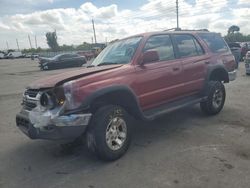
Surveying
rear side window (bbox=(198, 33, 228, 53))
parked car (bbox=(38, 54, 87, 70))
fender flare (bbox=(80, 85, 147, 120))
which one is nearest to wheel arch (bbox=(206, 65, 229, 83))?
rear side window (bbox=(198, 33, 228, 53))

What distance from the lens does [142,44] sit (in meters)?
4.94

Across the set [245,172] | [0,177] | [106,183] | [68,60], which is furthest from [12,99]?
[68,60]

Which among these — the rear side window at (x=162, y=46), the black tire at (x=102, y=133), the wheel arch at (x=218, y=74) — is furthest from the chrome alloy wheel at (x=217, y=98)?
the black tire at (x=102, y=133)

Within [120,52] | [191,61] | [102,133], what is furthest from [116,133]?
[191,61]

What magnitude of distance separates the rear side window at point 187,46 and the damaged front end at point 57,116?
2594mm

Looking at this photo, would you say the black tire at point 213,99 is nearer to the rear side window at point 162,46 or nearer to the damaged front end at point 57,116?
the rear side window at point 162,46

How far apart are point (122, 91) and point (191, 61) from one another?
2034 millimetres

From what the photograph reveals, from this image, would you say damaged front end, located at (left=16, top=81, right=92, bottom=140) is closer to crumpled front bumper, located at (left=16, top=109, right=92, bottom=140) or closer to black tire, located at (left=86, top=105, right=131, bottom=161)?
crumpled front bumper, located at (left=16, top=109, right=92, bottom=140)

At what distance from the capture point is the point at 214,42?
667 cm

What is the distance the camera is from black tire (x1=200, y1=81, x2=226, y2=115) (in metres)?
6.20

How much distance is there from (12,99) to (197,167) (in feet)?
26.8

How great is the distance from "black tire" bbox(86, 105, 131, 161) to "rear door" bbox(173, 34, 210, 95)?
1.94 metres

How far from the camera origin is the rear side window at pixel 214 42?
21.2ft

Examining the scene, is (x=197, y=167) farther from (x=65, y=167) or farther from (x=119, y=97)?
(x=65, y=167)
